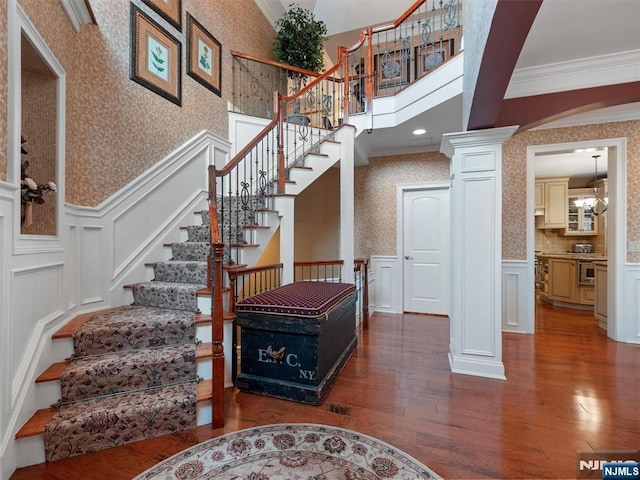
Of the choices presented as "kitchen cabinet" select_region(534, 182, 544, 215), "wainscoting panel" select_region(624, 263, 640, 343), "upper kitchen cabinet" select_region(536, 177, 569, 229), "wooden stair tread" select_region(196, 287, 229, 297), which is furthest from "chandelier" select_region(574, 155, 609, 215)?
"wooden stair tread" select_region(196, 287, 229, 297)

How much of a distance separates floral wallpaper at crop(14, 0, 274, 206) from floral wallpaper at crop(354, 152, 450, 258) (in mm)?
2747

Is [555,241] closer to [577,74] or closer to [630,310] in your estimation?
[630,310]

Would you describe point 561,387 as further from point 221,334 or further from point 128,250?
point 128,250

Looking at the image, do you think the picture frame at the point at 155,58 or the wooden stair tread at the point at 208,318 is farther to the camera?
the picture frame at the point at 155,58

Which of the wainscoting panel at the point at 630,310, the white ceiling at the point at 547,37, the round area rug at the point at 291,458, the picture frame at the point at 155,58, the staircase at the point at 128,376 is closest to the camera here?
the round area rug at the point at 291,458

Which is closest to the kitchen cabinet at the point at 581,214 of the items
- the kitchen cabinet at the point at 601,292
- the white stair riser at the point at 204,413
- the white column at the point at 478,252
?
the kitchen cabinet at the point at 601,292

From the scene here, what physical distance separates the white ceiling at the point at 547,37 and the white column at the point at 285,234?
1812 mm

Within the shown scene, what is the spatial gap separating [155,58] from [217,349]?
3109 mm

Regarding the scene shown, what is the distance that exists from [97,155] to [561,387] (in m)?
4.29

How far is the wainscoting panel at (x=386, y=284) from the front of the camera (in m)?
4.79

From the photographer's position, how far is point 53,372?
1703 mm

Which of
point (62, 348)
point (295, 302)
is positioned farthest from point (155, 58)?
point (295, 302)

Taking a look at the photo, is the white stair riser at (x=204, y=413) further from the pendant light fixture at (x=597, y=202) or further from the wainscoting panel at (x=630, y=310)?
the pendant light fixture at (x=597, y=202)

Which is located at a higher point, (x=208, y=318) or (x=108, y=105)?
(x=108, y=105)
